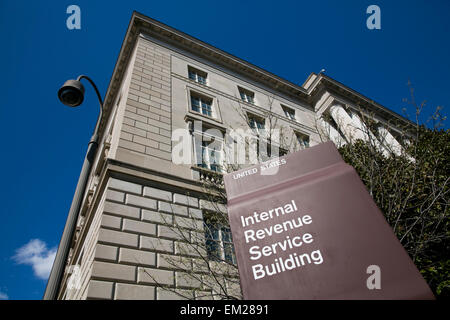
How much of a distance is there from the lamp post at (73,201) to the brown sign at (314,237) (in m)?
2.97

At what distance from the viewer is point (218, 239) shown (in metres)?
9.67

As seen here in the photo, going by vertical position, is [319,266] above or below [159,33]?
below

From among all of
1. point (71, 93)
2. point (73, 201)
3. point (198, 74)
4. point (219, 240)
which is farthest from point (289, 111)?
point (73, 201)

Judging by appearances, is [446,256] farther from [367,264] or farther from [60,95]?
[60,95]

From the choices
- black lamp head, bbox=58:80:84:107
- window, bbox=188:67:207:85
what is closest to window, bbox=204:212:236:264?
black lamp head, bbox=58:80:84:107

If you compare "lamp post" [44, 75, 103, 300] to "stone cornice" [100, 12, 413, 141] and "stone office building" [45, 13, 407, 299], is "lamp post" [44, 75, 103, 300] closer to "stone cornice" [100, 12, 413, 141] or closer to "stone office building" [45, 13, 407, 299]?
"stone office building" [45, 13, 407, 299]

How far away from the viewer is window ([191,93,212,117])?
16.4 metres

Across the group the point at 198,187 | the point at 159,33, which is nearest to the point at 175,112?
the point at 198,187

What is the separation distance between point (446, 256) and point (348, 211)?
31.7 ft

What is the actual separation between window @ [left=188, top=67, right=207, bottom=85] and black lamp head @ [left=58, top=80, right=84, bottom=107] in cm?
1420

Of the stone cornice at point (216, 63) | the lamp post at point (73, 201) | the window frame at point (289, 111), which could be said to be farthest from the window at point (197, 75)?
the lamp post at point (73, 201)

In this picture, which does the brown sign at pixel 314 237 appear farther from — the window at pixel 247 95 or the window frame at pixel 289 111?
the window frame at pixel 289 111

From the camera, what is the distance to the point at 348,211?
212 centimetres

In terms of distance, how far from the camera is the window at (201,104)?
16.4 meters
